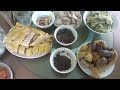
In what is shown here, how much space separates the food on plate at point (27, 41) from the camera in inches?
36.5

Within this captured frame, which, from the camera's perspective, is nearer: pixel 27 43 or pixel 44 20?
pixel 27 43

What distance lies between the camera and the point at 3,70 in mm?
905

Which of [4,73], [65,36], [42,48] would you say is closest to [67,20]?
[65,36]

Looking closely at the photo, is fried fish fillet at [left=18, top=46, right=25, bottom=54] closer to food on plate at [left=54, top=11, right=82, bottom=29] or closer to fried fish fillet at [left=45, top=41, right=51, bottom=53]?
fried fish fillet at [left=45, top=41, right=51, bottom=53]

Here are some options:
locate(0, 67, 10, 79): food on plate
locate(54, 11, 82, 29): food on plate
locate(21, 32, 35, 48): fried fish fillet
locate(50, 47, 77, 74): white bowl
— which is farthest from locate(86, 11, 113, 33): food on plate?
locate(0, 67, 10, 79): food on plate

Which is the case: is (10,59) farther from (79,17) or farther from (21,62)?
(79,17)

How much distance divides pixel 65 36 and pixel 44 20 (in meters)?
0.15

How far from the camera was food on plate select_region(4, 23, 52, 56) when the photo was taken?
3.04 ft

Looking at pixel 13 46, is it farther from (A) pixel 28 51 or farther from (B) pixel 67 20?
(B) pixel 67 20

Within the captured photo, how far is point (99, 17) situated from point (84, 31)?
10 centimetres

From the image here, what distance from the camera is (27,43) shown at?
92cm

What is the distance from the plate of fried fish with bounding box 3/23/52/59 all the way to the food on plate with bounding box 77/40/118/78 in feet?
0.58
